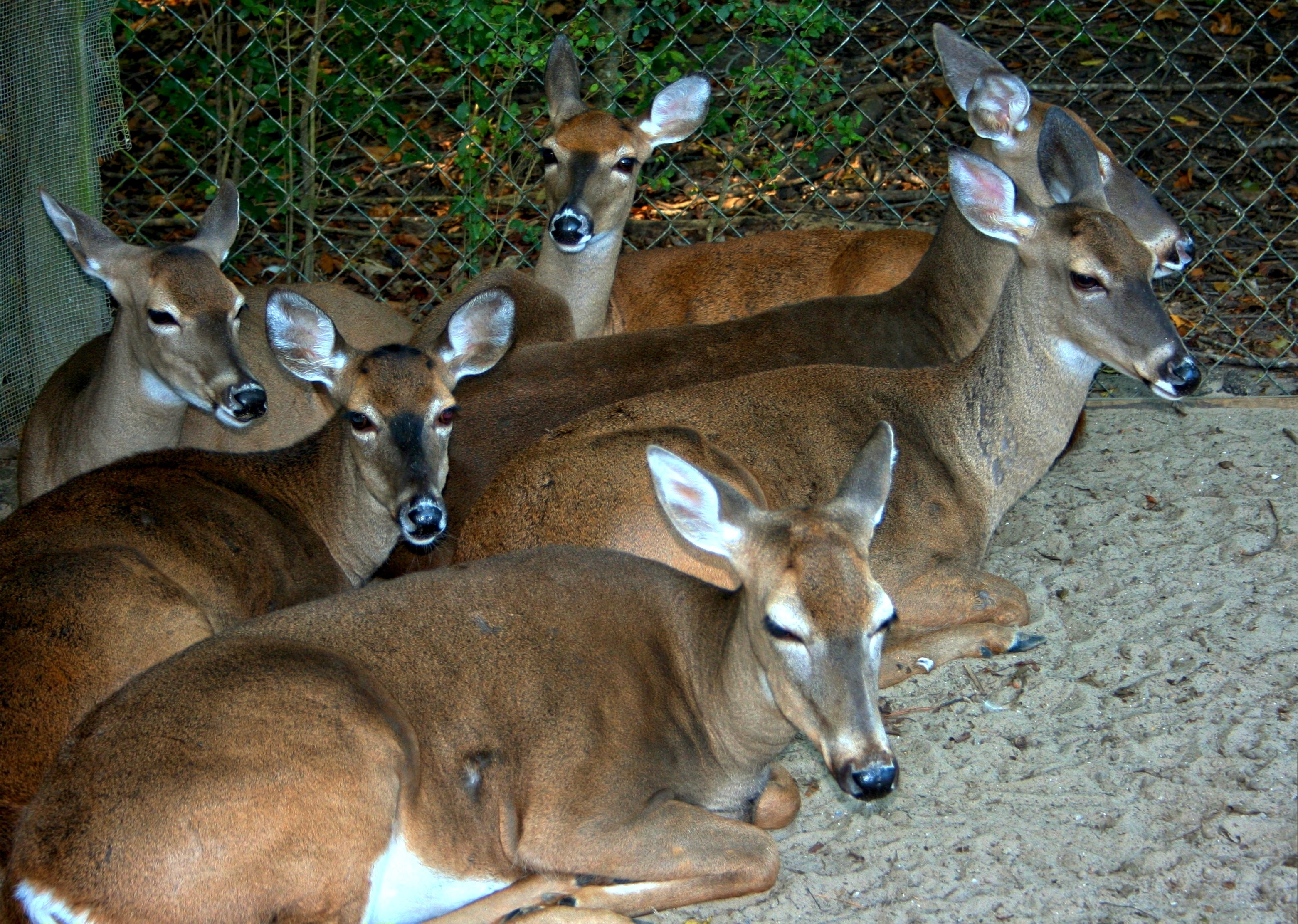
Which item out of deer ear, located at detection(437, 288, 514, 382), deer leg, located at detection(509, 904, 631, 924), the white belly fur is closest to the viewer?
the white belly fur

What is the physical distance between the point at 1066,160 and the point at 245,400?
3.72 meters

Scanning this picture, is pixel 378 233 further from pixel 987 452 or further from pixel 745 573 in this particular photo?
pixel 745 573

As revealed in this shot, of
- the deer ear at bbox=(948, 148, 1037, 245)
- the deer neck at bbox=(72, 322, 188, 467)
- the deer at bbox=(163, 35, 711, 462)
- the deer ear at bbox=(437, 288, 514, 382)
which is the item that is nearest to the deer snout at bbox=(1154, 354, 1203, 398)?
the deer ear at bbox=(948, 148, 1037, 245)

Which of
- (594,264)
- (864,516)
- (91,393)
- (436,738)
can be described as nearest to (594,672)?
(436,738)

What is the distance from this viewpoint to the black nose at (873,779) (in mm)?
3867

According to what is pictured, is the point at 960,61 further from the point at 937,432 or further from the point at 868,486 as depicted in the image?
the point at 868,486

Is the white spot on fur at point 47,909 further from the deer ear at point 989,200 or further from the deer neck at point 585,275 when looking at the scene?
the deer neck at point 585,275

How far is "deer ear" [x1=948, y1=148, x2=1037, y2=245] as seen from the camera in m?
5.96

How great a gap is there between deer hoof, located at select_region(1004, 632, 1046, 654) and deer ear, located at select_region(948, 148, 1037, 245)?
1599mm

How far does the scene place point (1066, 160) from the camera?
21.7ft

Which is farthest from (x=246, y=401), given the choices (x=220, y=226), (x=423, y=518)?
(x=423, y=518)

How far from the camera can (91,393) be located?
22.0 feet

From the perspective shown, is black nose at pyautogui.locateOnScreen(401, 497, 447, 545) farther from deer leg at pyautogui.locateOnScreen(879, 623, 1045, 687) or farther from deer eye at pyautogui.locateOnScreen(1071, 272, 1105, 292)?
deer eye at pyautogui.locateOnScreen(1071, 272, 1105, 292)

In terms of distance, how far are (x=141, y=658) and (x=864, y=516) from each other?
2.32m
